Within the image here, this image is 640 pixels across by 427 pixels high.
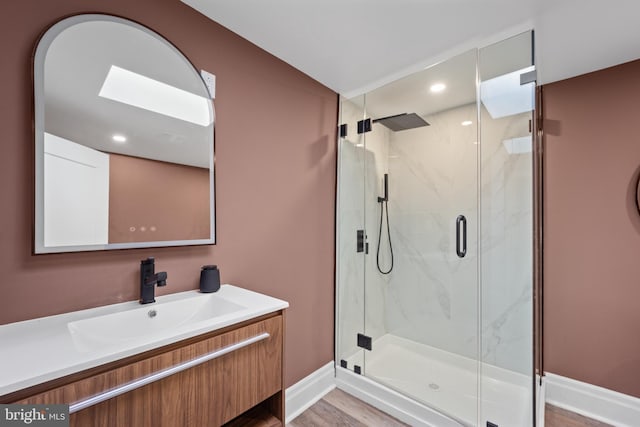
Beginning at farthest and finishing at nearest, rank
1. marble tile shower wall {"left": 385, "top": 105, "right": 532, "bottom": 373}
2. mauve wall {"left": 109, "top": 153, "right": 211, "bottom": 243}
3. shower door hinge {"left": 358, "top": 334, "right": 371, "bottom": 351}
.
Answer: shower door hinge {"left": 358, "top": 334, "right": 371, "bottom": 351} < marble tile shower wall {"left": 385, "top": 105, "right": 532, "bottom": 373} < mauve wall {"left": 109, "top": 153, "right": 211, "bottom": 243}

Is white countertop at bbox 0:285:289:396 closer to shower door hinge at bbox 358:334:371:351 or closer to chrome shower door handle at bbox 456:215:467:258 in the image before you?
shower door hinge at bbox 358:334:371:351

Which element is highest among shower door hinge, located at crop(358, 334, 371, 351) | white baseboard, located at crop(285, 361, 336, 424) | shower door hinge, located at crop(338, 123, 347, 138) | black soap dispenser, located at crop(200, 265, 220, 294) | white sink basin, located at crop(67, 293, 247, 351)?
shower door hinge, located at crop(338, 123, 347, 138)

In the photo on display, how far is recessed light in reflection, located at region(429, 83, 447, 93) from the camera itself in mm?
2074

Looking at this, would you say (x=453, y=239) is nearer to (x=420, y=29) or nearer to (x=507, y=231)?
(x=507, y=231)

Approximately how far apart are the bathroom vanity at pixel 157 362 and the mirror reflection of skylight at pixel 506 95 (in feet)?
6.10

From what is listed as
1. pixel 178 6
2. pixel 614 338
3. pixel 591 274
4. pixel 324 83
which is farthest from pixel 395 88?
pixel 614 338

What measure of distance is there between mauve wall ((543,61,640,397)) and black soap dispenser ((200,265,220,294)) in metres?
2.39

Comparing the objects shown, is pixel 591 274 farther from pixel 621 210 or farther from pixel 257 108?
pixel 257 108

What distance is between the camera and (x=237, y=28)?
1.65 metres

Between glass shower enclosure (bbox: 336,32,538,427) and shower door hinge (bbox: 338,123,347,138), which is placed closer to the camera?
glass shower enclosure (bbox: 336,32,538,427)

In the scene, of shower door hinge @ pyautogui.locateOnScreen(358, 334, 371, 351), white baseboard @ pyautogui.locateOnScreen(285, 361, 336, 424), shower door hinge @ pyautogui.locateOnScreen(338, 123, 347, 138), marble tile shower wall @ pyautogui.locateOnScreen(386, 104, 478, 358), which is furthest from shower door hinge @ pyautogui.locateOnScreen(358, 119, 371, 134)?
white baseboard @ pyautogui.locateOnScreen(285, 361, 336, 424)

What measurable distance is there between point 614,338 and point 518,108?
1.68 m

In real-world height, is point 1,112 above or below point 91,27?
below

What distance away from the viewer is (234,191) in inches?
66.1
